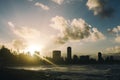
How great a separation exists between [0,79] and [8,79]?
3.15 metres

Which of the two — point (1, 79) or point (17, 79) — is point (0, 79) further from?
point (17, 79)

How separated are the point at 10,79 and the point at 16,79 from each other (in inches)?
89.4

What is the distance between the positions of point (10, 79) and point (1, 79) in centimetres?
329

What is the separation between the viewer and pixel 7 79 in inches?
3091

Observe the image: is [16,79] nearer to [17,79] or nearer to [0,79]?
[17,79]

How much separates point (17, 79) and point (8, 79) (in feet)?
9.90

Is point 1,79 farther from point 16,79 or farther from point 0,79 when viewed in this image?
point 16,79

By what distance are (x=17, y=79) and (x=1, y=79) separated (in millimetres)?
5649

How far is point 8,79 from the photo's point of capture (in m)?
78.8

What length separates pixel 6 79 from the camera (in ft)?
256

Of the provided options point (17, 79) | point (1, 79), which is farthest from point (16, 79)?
point (1, 79)

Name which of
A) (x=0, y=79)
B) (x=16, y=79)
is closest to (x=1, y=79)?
(x=0, y=79)

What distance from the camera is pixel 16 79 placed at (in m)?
80.8
